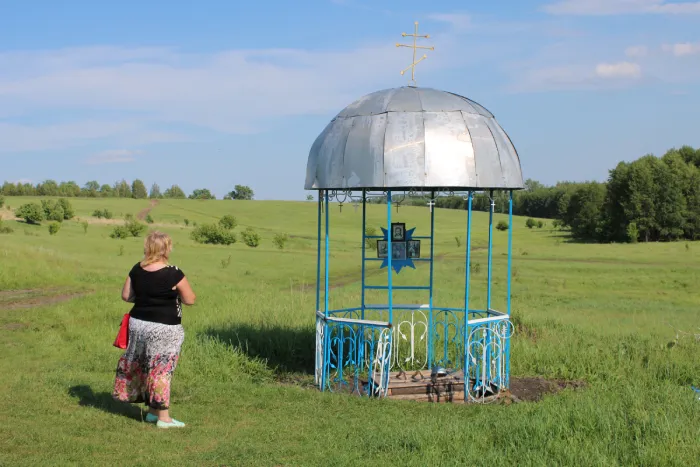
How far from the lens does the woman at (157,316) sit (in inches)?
283

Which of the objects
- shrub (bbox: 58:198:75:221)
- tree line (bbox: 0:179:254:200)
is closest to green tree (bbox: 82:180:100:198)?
tree line (bbox: 0:179:254:200)

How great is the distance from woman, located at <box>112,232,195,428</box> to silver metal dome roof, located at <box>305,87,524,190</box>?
2601 millimetres

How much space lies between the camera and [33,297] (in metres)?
19.5

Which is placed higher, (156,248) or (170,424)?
(156,248)

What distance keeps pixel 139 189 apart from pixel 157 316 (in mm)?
135448

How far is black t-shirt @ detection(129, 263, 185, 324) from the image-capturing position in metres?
7.18

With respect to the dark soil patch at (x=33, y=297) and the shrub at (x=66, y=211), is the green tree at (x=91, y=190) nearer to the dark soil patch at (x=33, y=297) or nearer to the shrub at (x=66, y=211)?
the shrub at (x=66, y=211)

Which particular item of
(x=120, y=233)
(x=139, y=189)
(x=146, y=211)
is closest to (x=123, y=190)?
(x=139, y=189)

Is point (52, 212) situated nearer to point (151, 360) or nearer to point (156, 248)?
point (151, 360)

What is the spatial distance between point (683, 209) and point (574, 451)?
63.9 metres

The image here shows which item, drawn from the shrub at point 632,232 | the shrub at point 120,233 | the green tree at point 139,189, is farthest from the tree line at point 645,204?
the green tree at point 139,189

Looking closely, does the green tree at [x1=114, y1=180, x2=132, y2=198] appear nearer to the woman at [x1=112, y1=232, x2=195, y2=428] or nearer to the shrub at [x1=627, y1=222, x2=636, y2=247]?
the shrub at [x1=627, y1=222, x2=636, y2=247]

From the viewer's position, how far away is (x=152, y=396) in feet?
24.0

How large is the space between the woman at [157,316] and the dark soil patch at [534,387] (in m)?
4.48
